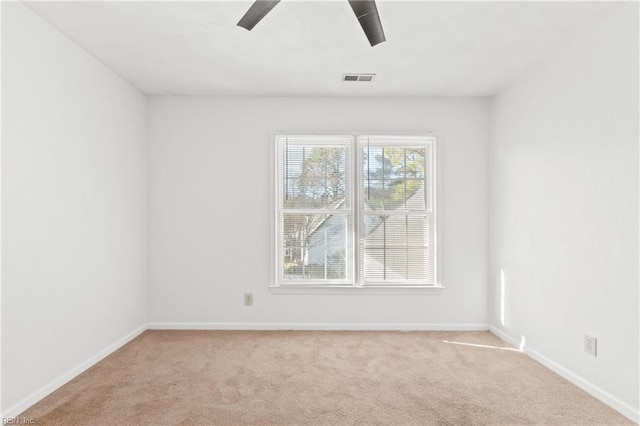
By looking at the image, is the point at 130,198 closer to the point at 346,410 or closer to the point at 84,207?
the point at 84,207

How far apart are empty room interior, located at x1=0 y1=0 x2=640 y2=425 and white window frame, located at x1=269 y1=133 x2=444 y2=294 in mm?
24

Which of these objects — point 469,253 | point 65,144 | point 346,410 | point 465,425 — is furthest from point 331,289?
point 65,144

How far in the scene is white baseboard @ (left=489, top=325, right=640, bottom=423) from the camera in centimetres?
240

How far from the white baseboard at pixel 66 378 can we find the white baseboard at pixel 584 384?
144 inches

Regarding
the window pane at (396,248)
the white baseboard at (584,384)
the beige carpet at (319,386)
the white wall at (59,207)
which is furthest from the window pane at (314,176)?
the white baseboard at (584,384)

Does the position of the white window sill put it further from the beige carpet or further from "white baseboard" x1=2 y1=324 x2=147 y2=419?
"white baseboard" x1=2 y1=324 x2=147 y2=419

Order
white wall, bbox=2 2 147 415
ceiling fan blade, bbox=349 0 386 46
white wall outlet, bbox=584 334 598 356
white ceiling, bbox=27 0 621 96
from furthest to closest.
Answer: white wall outlet, bbox=584 334 598 356 → white ceiling, bbox=27 0 621 96 → white wall, bbox=2 2 147 415 → ceiling fan blade, bbox=349 0 386 46

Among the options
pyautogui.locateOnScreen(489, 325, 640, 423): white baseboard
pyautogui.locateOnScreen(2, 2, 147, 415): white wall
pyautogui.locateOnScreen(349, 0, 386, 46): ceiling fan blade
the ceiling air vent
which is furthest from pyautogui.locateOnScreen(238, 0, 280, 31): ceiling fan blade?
pyautogui.locateOnScreen(489, 325, 640, 423): white baseboard

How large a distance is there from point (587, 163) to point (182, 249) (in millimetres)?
3725

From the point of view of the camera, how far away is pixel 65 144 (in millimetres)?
2877

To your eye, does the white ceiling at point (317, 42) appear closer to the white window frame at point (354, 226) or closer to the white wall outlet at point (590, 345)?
the white window frame at point (354, 226)

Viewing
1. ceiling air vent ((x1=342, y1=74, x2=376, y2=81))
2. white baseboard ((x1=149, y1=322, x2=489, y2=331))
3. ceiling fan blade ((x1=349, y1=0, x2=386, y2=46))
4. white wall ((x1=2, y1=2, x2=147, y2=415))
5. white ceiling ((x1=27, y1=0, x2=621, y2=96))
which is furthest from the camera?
white baseboard ((x1=149, y1=322, x2=489, y2=331))

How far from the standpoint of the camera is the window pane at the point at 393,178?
169 inches

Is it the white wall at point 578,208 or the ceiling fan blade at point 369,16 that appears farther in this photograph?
the white wall at point 578,208
